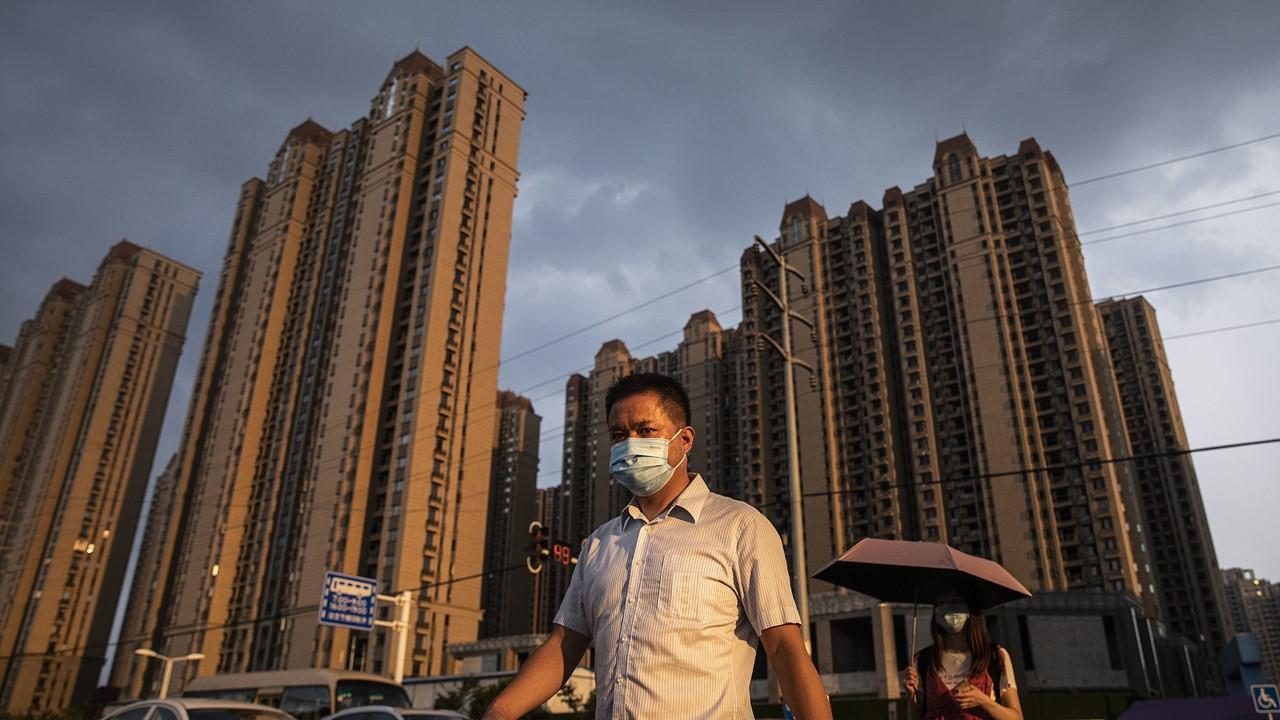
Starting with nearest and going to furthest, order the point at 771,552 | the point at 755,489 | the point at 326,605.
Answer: the point at 771,552
the point at 326,605
the point at 755,489

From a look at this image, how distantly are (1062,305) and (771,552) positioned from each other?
84802 mm

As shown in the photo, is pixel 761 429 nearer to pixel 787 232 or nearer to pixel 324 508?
pixel 787 232

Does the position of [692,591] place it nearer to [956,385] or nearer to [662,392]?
[662,392]

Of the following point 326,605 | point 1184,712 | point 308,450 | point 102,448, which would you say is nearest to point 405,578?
point 308,450

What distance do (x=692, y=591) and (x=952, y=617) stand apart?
11.2 feet

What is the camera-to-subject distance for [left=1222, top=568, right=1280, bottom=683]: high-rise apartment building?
168 meters

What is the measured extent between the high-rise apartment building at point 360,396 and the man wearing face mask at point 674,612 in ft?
198

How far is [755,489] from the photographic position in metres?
92.2

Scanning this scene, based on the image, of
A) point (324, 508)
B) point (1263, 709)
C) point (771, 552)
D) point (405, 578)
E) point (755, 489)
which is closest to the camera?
point (771, 552)

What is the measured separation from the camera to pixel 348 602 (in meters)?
29.1

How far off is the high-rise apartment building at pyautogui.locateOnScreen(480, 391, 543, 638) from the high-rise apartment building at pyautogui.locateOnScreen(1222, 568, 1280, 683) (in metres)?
145

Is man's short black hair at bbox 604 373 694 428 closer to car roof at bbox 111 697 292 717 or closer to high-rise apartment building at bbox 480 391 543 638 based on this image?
car roof at bbox 111 697 292 717

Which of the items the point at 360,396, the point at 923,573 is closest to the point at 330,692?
the point at 923,573

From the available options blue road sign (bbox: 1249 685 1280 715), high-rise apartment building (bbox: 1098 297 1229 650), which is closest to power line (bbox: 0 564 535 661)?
blue road sign (bbox: 1249 685 1280 715)
